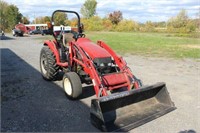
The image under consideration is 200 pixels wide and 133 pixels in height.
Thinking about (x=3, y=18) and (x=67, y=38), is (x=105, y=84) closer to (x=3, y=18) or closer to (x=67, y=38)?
(x=67, y=38)

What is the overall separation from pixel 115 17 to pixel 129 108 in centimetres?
6224

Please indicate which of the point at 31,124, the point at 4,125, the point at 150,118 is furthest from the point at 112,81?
the point at 4,125

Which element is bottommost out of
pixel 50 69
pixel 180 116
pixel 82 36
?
pixel 180 116

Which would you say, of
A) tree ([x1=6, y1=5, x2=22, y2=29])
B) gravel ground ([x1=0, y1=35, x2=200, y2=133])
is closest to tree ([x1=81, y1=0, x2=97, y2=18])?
tree ([x1=6, y1=5, x2=22, y2=29])

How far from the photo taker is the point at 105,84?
5004 millimetres

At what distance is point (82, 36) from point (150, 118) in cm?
313

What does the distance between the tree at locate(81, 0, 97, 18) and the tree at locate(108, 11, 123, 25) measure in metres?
5.66

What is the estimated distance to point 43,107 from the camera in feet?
16.5

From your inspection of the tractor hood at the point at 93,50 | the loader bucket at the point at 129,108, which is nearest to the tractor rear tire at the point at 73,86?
the tractor hood at the point at 93,50

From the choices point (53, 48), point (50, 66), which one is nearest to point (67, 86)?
point (50, 66)

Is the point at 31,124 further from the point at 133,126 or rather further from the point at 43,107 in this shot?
the point at 133,126

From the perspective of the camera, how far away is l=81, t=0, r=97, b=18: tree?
6862 centimetres

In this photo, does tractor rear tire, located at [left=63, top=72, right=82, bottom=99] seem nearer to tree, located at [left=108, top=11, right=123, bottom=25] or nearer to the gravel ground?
the gravel ground

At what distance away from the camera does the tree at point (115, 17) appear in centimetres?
6383
